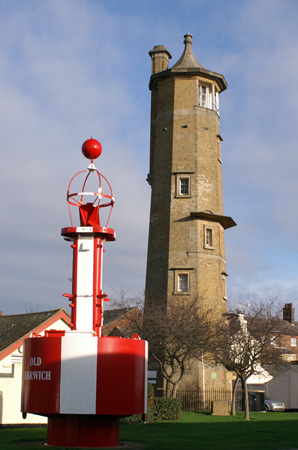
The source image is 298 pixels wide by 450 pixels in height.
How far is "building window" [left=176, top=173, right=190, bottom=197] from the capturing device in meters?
45.3

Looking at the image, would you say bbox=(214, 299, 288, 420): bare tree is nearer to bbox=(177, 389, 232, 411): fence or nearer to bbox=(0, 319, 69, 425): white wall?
bbox=(177, 389, 232, 411): fence

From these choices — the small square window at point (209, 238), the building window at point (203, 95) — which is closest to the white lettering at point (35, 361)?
the small square window at point (209, 238)

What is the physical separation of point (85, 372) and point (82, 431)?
177cm

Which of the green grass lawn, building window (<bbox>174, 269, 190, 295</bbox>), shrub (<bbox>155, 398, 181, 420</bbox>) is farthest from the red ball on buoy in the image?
building window (<bbox>174, 269, 190, 295</bbox>)

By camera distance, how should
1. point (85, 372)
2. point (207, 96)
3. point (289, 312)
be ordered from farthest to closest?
point (289, 312) → point (207, 96) → point (85, 372)

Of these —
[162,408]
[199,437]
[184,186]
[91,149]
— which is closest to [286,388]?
[184,186]

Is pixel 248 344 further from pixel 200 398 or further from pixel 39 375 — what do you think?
pixel 39 375

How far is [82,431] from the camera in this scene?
17359 millimetres

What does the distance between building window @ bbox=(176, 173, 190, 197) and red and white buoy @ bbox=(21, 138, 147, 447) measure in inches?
1068

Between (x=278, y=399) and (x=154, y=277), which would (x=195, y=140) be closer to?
(x=154, y=277)

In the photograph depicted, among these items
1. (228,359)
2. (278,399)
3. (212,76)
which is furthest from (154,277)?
(278,399)

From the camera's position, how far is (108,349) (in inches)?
679

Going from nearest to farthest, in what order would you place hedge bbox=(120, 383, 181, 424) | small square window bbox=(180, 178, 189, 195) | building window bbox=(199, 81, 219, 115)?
hedge bbox=(120, 383, 181, 424), small square window bbox=(180, 178, 189, 195), building window bbox=(199, 81, 219, 115)

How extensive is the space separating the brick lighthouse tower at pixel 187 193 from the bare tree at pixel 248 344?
2.79 meters
